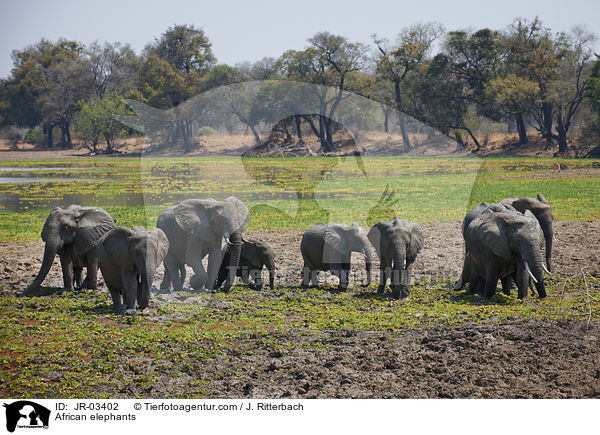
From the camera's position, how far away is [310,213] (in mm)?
22109

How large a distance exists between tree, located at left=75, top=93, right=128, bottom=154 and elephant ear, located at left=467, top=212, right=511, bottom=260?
2374 cm

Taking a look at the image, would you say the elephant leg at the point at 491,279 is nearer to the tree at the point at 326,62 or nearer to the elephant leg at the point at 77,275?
the elephant leg at the point at 77,275

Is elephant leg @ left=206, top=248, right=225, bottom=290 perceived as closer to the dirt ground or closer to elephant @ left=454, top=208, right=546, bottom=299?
the dirt ground

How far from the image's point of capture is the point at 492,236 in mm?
9766

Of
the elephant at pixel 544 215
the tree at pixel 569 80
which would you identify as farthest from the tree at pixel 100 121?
the tree at pixel 569 80

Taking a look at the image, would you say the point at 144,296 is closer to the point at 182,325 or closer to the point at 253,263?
the point at 182,325

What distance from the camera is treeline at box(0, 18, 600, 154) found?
29.3 m

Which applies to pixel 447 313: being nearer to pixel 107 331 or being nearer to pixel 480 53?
pixel 107 331

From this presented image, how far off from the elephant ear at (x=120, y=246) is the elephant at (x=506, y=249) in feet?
17.9

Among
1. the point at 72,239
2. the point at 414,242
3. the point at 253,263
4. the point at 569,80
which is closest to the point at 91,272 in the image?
the point at 72,239

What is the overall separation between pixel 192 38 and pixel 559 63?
103 ft

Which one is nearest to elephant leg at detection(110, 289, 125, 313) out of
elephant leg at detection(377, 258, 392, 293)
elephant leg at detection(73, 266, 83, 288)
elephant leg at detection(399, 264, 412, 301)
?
elephant leg at detection(73, 266, 83, 288)

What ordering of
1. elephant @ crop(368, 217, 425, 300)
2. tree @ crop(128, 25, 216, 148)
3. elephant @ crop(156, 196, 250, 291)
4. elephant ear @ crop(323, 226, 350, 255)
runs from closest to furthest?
elephant @ crop(368, 217, 425, 300) → elephant @ crop(156, 196, 250, 291) → elephant ear @ crop(323, 226, 350, 255) → tree @ crop(128, 25, 216, 148)
